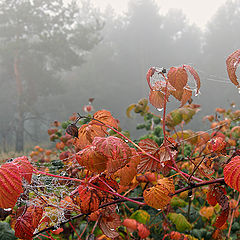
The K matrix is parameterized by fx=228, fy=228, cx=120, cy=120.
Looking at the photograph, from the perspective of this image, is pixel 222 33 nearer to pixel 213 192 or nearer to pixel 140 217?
pixel 140 217

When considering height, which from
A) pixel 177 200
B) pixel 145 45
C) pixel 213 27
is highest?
pixel 213 27

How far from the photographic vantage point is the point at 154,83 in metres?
0.34

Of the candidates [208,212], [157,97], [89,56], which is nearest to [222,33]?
[89,56]

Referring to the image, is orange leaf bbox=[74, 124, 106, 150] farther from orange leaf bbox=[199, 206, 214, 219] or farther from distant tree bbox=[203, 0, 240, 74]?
distant tree bbox=[203, 0, 240, 74]

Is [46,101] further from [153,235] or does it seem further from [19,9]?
[153,235]

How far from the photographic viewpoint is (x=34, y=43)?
8203 millimetres

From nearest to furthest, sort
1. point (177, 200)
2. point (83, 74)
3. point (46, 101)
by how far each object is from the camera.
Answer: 1. point (177, 200)
2. point (46, 101)
3. point (83, 74)

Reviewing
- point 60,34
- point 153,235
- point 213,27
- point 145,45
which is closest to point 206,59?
point 213,27

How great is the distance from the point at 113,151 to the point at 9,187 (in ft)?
0.39

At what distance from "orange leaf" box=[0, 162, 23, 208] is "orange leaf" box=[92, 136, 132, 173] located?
94 millimetres

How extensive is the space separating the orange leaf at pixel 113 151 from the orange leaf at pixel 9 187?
94 millimetres

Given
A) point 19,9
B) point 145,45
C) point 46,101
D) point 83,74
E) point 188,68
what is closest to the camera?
point 188,68

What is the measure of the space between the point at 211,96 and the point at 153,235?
1228 centimetres

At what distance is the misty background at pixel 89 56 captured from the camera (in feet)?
26.6
